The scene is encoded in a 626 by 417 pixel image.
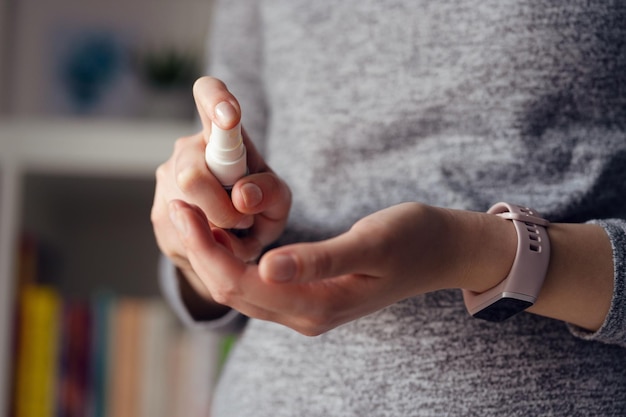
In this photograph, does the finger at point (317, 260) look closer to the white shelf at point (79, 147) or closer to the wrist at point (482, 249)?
the wrist at point (482, 249)

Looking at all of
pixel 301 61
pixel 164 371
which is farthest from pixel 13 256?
pixel 301 61

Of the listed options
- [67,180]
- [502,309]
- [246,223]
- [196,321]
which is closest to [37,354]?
[67,180]

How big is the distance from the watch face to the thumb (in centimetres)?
13

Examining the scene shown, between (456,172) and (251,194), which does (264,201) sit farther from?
(456,172)

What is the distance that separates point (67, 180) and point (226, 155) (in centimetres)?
95

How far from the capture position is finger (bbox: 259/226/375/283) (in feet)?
1.08

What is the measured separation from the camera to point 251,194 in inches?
16.7

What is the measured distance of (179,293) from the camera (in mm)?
628

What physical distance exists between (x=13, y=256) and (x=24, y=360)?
0.19 metres

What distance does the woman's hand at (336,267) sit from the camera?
338mm

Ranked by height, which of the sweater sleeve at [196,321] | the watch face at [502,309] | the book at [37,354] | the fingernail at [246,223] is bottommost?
the book at [37,354]

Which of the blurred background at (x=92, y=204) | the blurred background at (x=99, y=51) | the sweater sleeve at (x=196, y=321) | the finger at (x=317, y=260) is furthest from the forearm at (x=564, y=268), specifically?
the blurred background at (x=99, y=51)

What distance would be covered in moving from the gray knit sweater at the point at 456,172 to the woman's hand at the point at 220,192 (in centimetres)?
9

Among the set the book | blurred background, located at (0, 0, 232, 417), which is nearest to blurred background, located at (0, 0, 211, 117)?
blurred background, located at (0, 0, 232, 417)
